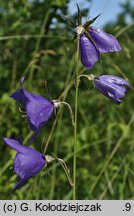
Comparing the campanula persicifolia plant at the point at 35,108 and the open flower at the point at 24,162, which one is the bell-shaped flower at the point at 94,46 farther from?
the open flower at the point at 24,162

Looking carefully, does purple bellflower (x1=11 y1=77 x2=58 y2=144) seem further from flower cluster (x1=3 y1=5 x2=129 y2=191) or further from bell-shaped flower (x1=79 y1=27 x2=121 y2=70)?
bell-shaped flower (x1=79 y1=27 x2=121 y2=70)

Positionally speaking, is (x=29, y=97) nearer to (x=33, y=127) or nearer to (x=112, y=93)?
(x=33, y=127)

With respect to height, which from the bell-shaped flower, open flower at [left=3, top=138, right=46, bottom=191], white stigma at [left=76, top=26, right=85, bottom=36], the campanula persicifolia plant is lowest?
open flower at [left=3, top=138, right=46, bottom=191]

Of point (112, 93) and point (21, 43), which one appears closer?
point (112, 93)

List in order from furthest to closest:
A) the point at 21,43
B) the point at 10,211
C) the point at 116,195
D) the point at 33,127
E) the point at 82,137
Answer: the point at 21,43 < the point at 82,137 < the point at 116,195 < the point at 10,211 < the point at 33,127

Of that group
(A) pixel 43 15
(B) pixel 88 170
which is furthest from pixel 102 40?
(B) pixel 88 170

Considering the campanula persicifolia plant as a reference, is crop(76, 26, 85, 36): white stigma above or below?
above

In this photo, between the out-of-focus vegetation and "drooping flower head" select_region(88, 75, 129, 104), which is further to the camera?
the out-of-focus vegetation

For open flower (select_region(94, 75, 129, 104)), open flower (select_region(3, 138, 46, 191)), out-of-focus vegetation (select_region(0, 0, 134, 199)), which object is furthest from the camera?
out-of-focus vegetation (select_region(0, 0, 134, 199))

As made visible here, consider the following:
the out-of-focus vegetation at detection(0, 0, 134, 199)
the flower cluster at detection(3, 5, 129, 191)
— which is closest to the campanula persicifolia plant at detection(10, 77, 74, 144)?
the flower cluster at detection(3, 5, 129, 191)
